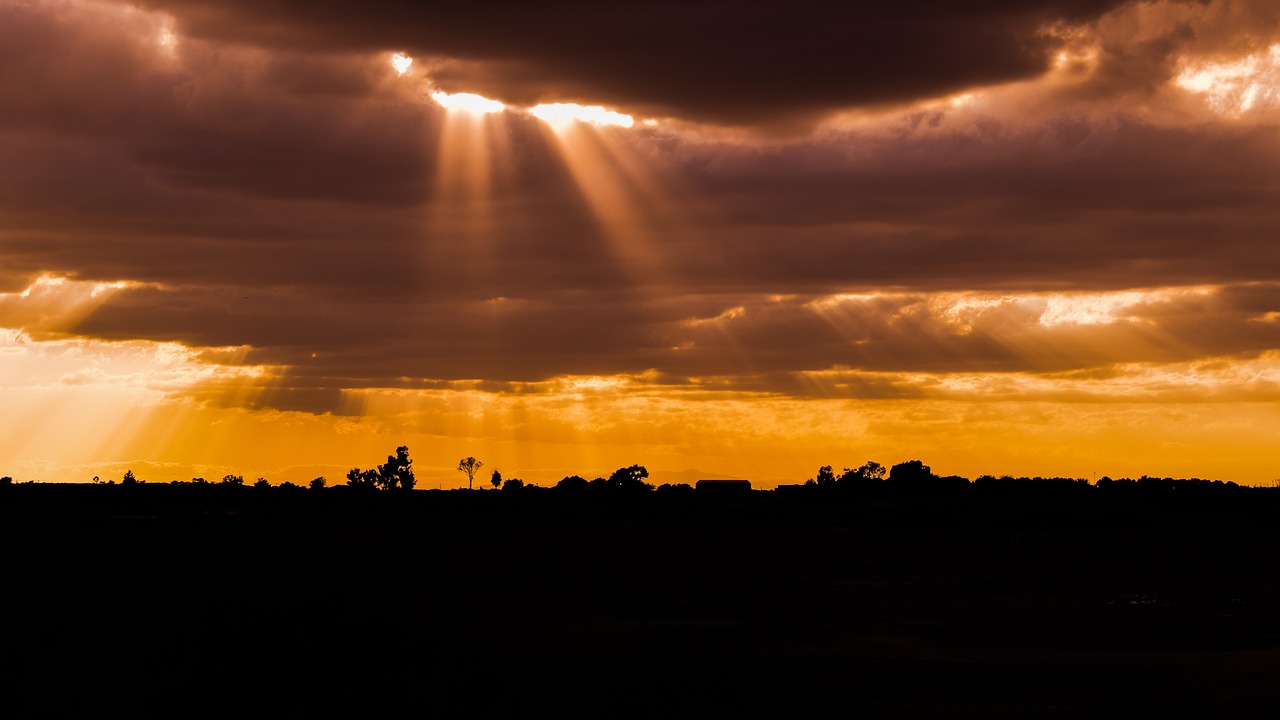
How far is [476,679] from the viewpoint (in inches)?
1222

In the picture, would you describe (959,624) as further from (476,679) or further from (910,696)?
(476,679)

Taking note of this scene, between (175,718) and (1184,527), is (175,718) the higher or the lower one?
the lower one

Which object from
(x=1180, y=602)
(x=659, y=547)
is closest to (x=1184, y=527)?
(x=659, y=547)

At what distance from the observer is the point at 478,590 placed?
74500mm

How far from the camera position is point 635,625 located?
58.4 meters

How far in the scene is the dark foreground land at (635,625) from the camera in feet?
104

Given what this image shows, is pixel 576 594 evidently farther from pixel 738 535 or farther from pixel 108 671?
pixel 738 535

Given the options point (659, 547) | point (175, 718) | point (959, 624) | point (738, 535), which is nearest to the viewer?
point (175, 718)

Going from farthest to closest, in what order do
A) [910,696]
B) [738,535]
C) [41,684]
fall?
[738,535], [910,696], [41,684]

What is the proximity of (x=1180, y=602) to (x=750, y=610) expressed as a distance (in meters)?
20.4

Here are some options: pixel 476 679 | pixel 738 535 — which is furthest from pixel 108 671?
pixel 738 535

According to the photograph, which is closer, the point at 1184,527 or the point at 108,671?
the point at 108,671

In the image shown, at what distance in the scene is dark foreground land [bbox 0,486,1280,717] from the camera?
104 feet

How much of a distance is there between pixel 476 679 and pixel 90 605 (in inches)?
1478
